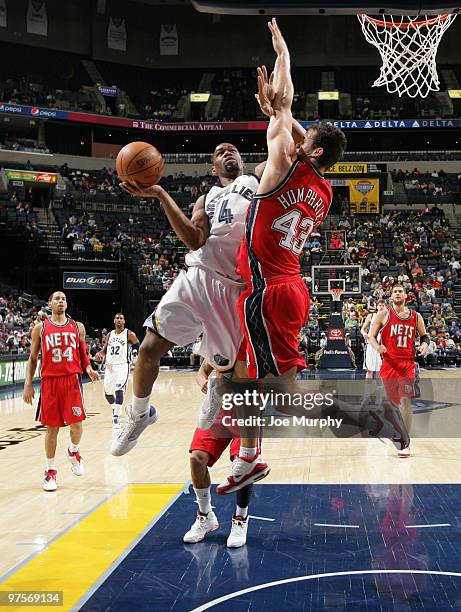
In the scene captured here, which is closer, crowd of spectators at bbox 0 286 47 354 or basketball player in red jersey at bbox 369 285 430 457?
basketball player in red jersey at bbox 369 285 430 457

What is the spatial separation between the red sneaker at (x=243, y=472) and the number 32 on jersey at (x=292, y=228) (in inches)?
49.6

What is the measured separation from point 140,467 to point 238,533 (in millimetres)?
2933

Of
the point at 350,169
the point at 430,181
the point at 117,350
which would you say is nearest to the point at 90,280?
the point at 350,169

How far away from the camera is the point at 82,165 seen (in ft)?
106

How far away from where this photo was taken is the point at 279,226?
3.71m

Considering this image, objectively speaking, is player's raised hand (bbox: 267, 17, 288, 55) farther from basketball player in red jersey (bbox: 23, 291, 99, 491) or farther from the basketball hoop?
the basketball hoop

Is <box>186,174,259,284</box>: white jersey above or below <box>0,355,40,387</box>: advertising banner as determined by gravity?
above

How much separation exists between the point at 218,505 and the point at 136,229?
74.5ft

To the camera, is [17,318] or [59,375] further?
[17,318]

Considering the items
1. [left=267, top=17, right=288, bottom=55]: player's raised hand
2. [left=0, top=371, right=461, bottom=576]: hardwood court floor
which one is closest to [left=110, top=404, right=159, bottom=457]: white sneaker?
[left=0, top=371, right=461, bottom=576]: hardwood court floor

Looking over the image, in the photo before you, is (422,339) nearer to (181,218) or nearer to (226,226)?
(226,226)

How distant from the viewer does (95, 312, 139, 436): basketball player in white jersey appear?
9961mm

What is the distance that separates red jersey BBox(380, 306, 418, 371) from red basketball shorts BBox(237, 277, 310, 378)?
492 centimetres

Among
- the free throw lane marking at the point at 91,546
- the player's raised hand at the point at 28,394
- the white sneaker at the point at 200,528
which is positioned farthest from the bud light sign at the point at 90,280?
the white sneaker at the point at 200,528
